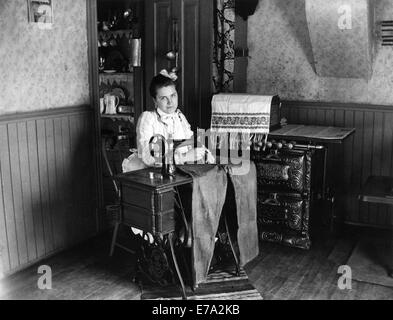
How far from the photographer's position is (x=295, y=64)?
5148 millimetres

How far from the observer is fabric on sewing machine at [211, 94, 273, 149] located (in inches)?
180

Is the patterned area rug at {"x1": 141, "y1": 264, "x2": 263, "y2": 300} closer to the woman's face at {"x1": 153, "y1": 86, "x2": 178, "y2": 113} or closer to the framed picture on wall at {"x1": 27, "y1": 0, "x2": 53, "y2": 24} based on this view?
the woman's face at {"x1": 153, "y1": 86, "x2": 178, "y2": 113}

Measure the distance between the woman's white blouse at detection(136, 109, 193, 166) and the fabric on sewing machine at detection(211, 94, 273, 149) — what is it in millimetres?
708

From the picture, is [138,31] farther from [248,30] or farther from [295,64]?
[295,64]

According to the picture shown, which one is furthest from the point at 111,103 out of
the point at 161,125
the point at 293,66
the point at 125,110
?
the point at 161,125

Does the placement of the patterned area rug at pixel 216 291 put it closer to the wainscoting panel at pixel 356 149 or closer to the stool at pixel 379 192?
the stool at pixel 379 192

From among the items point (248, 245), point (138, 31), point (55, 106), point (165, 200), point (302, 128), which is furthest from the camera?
point (138, 31)

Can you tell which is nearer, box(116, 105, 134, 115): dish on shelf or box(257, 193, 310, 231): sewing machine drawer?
box(257, 193, 310, 231): sewing machine drawer

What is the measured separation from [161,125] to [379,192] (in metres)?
1.73

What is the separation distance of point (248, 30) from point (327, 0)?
1051 millimetres

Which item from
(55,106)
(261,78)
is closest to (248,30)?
(261,78)

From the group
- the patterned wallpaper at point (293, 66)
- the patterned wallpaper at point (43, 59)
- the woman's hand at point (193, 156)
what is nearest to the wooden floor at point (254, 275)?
the woman's hand at point (193, 156)

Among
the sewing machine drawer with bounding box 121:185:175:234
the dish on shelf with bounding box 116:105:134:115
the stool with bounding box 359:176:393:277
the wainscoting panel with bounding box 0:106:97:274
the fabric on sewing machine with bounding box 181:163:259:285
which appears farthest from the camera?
the dish on shelf with bounding box 116:105:134:115

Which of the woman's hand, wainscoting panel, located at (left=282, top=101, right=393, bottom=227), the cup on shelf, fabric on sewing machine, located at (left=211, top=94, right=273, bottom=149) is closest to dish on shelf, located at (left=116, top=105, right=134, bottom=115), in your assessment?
the cup on shelf
